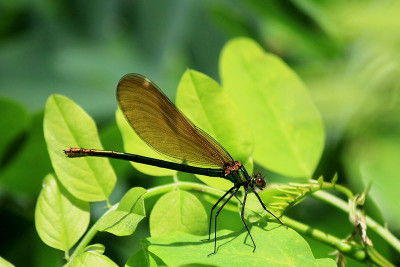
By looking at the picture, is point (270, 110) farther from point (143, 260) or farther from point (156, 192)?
point (143, 260)

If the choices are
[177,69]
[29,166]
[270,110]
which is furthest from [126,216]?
[177,69]

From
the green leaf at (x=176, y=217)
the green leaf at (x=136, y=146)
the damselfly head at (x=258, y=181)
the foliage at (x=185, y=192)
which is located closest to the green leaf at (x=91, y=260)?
the foliage at (x=185, y=192)

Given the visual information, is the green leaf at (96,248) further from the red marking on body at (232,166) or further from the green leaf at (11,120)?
the green leaf at (11,120)

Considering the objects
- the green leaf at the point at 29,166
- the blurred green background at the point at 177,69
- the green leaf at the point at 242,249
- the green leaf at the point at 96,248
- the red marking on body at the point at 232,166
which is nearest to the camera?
the blurred green background at the point at 177,69

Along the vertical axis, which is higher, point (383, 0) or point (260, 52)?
point (383, 0)

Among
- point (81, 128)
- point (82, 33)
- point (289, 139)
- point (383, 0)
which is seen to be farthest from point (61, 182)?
point (82, 33)

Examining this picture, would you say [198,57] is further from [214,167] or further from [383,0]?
[383,0]

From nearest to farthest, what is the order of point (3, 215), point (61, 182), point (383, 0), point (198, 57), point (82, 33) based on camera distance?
point (383, 0)
point (61, 182)
point (3, 215)
point (198, 57)
point (82, 33)
